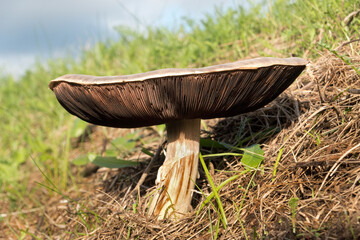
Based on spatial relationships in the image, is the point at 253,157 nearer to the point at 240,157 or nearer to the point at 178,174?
the point at 240,157

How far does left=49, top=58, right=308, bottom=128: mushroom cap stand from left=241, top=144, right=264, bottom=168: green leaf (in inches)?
13.7

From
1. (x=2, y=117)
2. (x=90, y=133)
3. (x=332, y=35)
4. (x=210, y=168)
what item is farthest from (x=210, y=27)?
(x=2, y=117)

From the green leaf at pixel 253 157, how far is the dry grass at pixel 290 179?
0.23ft

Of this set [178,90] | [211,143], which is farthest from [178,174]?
[178,90]

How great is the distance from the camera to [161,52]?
4426 mm

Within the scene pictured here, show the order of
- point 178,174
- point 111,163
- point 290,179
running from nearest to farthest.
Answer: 1. point 290,179
2. point 178,174
3. point 111,163

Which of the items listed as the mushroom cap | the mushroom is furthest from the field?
the mushroom cap

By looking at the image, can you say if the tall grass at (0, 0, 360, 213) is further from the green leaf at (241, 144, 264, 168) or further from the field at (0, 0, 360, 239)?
the green leaf at (241, 144, 264, 168)

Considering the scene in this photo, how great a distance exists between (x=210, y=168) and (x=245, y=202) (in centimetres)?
49

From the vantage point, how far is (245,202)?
6.98 feet

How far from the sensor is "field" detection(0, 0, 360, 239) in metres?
1.92

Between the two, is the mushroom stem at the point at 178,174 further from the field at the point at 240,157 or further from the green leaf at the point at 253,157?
the green leaf at the point at 253,157

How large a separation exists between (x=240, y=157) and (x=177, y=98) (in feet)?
3.21

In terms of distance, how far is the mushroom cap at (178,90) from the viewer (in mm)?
1613
